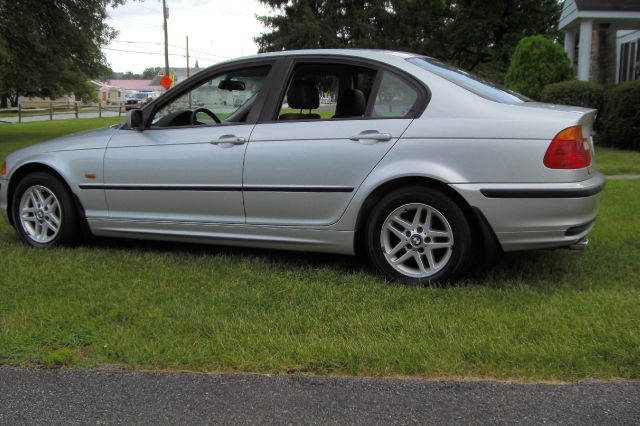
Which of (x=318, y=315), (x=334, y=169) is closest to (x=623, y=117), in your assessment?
(x=334, y=169)

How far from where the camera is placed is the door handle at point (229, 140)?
4652mm

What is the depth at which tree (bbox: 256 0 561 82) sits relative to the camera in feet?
105

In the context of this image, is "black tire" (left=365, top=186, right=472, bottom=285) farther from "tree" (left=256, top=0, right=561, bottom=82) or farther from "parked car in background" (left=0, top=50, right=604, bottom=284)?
"tree" (left=256, top=0, right=561, bottom=82)

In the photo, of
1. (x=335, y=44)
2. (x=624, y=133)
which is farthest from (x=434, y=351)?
(x=335, y=44)

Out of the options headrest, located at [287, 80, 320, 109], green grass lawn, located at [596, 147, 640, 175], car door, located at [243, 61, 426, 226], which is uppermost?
headrest, located at [287, 80, 320, 109]

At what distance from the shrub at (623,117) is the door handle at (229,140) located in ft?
33.7

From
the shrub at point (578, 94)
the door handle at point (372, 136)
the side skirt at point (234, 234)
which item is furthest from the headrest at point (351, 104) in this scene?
the shrub at point (578, 94)

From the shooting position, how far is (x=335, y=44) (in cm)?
3781

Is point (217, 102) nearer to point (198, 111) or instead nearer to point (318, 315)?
point (198, 111)

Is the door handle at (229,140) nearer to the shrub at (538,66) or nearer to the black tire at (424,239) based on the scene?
the black tire at (424,239)

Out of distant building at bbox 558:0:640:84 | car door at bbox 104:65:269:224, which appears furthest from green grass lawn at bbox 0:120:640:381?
distant building at bbox 558:0:640:84

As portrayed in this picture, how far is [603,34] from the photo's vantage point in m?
17.2

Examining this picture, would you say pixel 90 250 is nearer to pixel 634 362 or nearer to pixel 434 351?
pixel 434 351

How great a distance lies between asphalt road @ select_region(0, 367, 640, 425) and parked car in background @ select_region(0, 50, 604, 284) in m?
1.40
